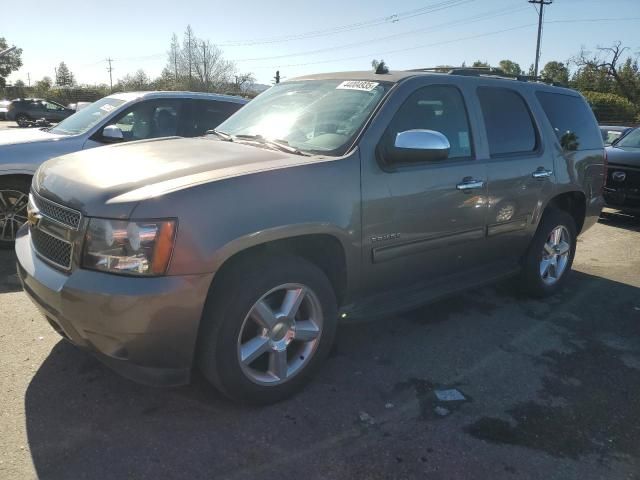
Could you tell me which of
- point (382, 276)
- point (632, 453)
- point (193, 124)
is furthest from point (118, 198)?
point (193, 124)

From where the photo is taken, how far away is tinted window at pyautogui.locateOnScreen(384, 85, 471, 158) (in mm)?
3572

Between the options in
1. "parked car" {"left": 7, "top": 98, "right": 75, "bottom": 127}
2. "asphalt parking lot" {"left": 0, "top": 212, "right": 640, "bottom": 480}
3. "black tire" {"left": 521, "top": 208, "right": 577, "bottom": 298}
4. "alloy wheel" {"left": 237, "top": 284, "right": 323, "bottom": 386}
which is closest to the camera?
"asphalt parking lot" {"left": 0, "top": 212, "right": 640, "bottom": 480}

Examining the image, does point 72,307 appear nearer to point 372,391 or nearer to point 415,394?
point 372,391

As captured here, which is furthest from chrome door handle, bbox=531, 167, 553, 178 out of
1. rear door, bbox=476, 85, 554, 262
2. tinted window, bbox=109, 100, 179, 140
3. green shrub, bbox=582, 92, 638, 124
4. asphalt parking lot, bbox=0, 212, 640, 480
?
green shrub, bbox=582, 92, 638, 124

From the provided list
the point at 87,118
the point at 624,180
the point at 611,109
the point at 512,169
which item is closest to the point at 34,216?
the point at 512,169

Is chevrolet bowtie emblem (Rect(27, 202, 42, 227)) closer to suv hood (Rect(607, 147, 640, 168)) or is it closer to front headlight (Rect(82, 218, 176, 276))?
front headlight (Rect(82, 218, 176, 276))

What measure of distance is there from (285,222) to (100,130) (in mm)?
4069

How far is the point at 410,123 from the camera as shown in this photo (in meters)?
3.61

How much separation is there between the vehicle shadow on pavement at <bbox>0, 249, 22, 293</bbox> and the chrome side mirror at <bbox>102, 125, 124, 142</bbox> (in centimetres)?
160

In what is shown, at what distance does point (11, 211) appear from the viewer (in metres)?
5.67

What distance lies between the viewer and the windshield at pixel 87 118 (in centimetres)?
614

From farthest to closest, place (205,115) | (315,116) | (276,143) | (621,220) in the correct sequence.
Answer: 1. (621,220)
2. (205,115)
3. (315,116)
4. (276,143)

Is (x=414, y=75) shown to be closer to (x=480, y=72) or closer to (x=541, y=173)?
(x=480, y=72)

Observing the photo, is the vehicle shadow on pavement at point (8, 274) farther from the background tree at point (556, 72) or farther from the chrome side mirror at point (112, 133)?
the background tree at point (556, 72)
